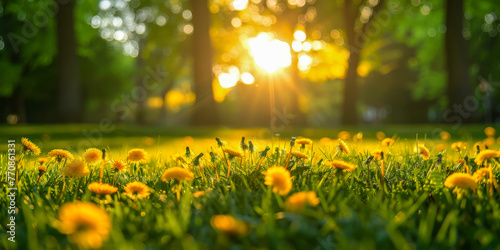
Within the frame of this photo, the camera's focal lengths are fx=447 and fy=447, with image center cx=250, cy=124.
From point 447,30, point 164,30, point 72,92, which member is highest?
point 164,30

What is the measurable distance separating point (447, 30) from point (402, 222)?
45.7 feet

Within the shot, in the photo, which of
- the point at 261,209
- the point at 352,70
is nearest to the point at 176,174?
the point at 261,209

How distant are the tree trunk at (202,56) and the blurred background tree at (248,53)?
3 cm

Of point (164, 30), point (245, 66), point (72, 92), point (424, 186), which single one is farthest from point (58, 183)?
point (245, 66)

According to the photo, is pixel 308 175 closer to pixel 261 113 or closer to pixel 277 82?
pixel 277 82

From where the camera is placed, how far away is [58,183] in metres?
2.54

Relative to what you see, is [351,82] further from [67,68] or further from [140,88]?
[140,88]

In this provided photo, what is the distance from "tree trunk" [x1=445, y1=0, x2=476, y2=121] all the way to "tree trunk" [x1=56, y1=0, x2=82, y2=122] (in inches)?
450

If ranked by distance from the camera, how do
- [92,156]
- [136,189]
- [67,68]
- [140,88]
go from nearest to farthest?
[136,189] → [92,156] → [67,68] → [140,88]

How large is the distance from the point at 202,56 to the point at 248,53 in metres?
12.9

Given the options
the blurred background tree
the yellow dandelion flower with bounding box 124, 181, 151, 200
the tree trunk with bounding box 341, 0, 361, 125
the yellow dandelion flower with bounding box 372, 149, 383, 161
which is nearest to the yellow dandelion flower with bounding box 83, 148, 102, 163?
the yellow dandelion flower with bounding box 124, 181, 151, 200

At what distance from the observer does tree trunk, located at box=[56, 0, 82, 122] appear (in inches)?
517

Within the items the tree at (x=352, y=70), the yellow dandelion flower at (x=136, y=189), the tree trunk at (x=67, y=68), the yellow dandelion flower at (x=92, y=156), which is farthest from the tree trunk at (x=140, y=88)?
the yellow dandelion flower at (x=136, y=189)

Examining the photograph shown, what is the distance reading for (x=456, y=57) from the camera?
13.7 m
